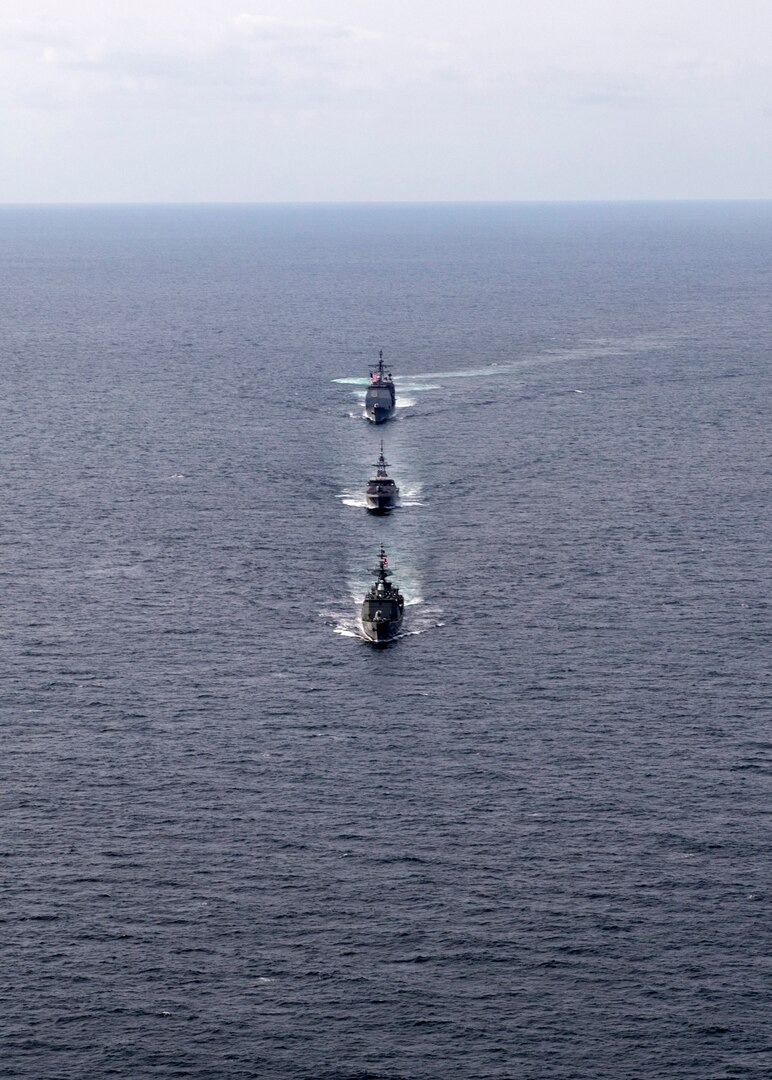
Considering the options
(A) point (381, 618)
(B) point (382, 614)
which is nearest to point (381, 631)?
(A) point (381, 618)

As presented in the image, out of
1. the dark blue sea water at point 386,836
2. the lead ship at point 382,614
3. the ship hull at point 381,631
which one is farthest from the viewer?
the lead ship at point 382,614

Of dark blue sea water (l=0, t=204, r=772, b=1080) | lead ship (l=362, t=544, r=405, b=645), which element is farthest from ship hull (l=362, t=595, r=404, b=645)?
dark blue sea water (l=0, t=204, r=772, b=1080)

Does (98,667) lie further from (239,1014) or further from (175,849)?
(239,1014)

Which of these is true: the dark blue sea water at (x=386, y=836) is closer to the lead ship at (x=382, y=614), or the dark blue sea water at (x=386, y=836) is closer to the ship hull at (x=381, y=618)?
the ship hull at (x=381, y=618)

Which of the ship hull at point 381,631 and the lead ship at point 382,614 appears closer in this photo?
the ship hull at point 381,631

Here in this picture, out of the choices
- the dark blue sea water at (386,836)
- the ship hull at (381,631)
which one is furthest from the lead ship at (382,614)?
the dark blue sea water at (386,836)

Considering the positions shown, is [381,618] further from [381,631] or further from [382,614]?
[381,631]

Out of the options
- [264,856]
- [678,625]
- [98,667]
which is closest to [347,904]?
[264,856]

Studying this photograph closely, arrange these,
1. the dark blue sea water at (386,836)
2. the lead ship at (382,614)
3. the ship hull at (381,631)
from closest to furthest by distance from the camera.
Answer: the dark blue sea water at (386,836) < the ship hull at (381,631) < the lead ship at (382,614)
